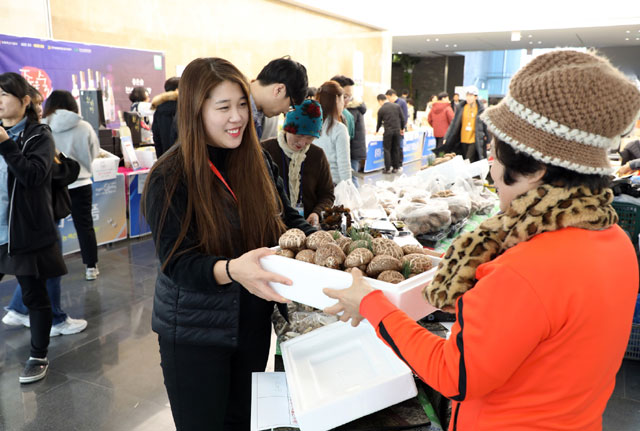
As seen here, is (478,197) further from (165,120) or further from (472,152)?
(472,152)

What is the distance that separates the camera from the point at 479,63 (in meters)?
26.3

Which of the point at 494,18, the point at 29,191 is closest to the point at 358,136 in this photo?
the point at 29,191

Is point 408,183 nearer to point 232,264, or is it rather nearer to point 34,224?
point 34,224

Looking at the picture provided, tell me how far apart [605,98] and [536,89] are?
4.2 inches

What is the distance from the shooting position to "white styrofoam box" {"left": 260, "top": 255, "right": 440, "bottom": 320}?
1152 millimetres

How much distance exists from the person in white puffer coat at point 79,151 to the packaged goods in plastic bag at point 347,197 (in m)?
2.33

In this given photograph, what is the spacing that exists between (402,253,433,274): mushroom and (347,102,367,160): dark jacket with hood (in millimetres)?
6470

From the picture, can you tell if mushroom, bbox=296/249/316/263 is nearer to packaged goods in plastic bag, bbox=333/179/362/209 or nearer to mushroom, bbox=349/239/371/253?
mushroom, bbox=349/239/371/253

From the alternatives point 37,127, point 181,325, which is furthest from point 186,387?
point 37,127

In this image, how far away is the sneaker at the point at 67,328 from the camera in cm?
344

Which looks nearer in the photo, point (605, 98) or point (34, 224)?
point (605, 98)

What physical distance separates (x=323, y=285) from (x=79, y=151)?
12.4 ft

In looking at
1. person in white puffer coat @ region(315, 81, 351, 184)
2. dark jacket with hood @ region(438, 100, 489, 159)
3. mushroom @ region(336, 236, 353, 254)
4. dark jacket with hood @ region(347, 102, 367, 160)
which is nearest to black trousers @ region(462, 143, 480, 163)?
dark jacket with hood @ region(438, 100, 489, 159)

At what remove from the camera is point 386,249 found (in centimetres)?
142
